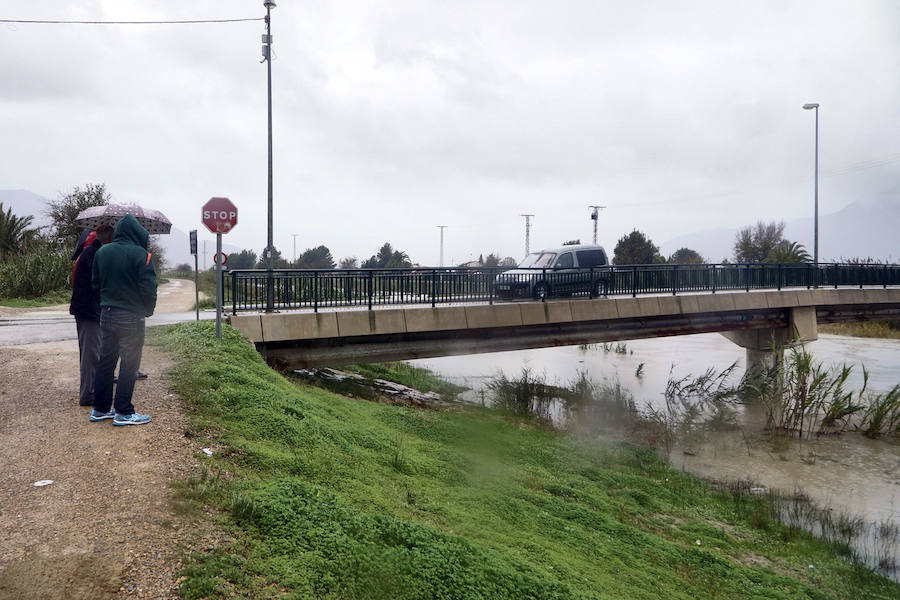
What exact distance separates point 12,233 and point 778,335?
3709 cm

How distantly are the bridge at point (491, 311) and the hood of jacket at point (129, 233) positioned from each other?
541 centimetres

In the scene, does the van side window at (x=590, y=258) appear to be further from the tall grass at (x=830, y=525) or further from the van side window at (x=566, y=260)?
the tall grass at (x=830, y=525)

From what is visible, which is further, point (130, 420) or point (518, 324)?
point (518, 324)

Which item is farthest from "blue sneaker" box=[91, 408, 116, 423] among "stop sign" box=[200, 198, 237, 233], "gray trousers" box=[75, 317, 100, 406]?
"stop sign" box=[200, 198, 237, 233]

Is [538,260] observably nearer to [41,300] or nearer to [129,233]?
[129,233]

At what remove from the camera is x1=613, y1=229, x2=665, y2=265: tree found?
6062cm

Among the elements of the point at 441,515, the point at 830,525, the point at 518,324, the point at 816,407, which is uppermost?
the point at 518,324

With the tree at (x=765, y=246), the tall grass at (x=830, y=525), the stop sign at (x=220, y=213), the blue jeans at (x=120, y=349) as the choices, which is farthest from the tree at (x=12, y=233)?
the tree at (x=765, y=246)

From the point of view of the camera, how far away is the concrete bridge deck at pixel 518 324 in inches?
457

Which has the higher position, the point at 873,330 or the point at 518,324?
the point at 518,324

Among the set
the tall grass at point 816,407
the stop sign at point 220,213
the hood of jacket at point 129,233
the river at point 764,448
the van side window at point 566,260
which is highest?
the stop sign at point 220,213

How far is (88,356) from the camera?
20.6 ft

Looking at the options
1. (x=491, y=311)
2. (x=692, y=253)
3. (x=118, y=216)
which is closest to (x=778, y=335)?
(x=491, y=311)

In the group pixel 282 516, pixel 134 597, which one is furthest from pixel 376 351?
pixel 134 597
